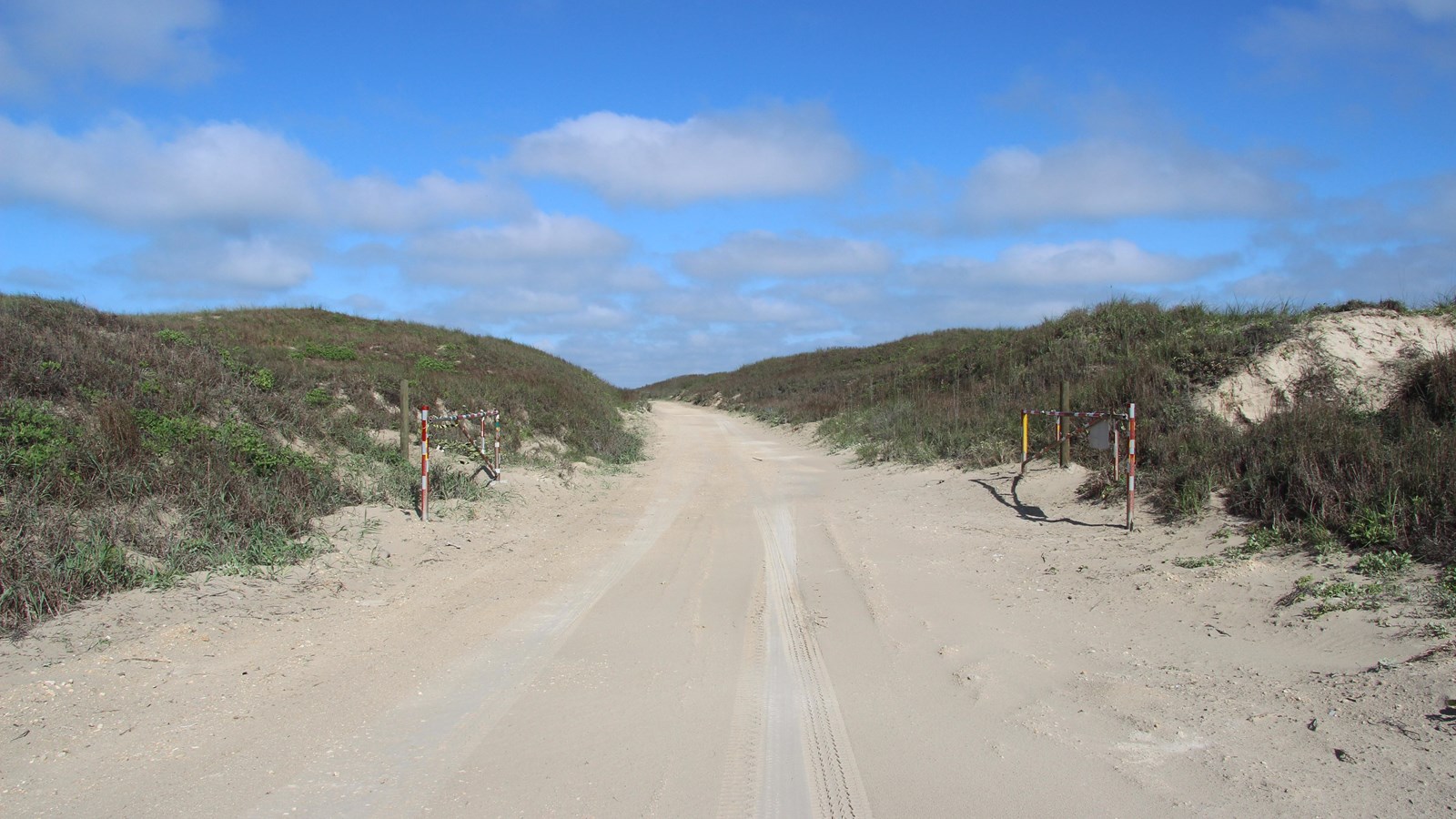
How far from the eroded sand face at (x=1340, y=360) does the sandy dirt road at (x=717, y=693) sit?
6.49 metres

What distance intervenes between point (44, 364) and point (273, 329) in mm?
16768

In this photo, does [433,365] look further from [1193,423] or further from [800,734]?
[800,734]

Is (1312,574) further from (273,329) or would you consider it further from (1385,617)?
(273,329)

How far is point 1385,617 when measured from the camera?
5.78m

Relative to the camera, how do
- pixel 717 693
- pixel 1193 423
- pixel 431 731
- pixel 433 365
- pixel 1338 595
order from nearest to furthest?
pixel 431 731, pixel 717 693, pixel 1338 595, pixel 1193 423, pixel 433 365

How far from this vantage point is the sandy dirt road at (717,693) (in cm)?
389

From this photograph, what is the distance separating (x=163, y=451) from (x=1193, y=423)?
13368mm

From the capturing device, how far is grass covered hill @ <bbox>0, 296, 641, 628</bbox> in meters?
6.62

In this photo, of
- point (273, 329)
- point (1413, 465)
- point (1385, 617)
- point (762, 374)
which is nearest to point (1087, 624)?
point (1385, 617)

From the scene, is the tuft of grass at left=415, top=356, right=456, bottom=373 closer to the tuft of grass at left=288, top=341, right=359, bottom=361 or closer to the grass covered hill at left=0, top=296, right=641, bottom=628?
the tuft of grass at left=288, top=341, right=359, bottom=361

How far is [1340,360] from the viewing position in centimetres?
1453

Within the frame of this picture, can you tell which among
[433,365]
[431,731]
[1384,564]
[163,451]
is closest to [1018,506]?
[1384,564]

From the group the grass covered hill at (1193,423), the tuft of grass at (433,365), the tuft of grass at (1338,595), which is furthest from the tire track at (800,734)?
the tuft of grass at (433,365)

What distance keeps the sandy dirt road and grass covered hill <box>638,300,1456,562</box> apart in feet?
3.27
